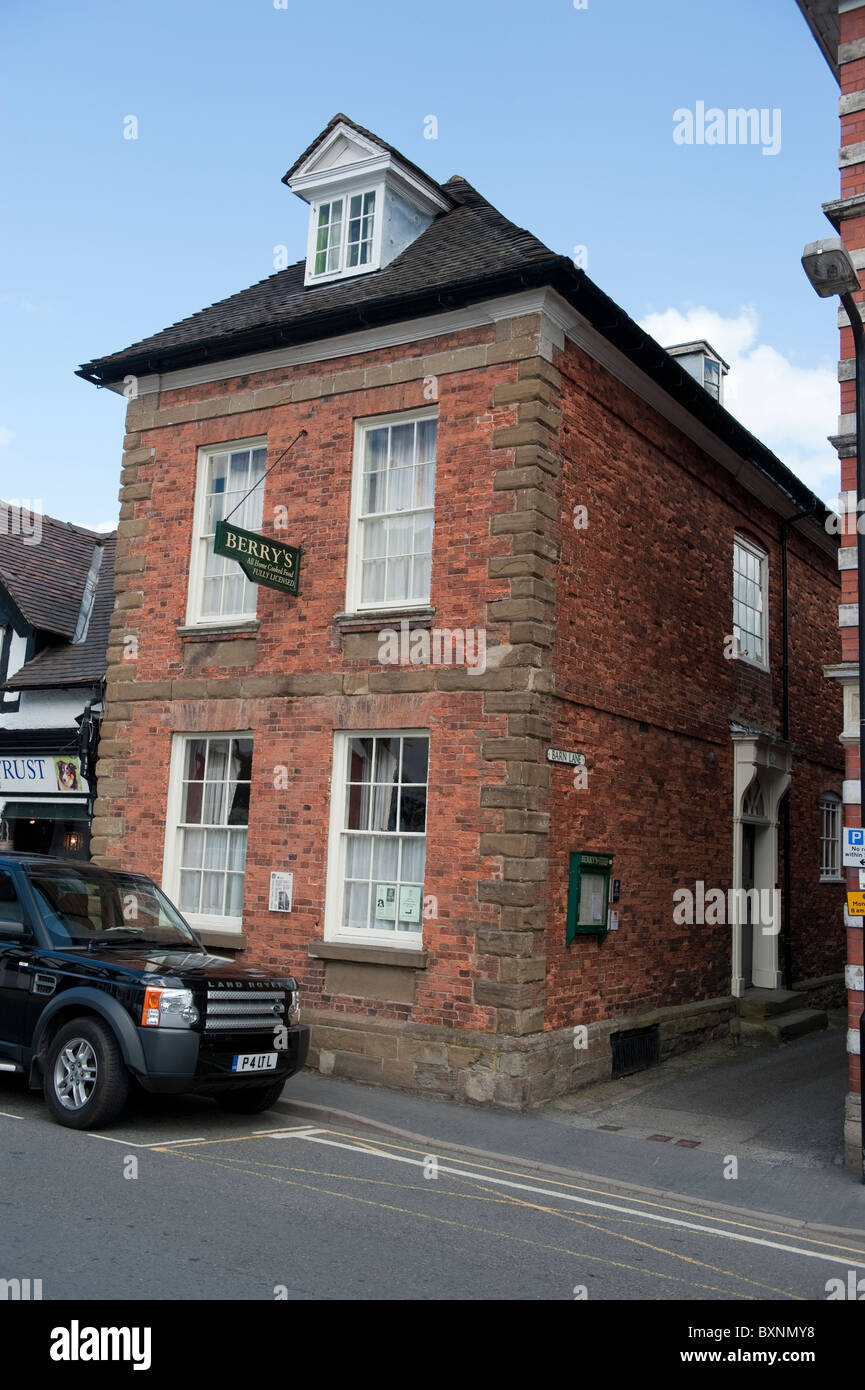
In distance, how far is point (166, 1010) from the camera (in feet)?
27.3

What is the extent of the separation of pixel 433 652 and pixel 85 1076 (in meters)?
5.21

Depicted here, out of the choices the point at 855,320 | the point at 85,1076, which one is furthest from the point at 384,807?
the point at 855,320

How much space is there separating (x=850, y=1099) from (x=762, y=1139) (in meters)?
1.10

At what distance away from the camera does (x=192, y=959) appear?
9250 millimetres

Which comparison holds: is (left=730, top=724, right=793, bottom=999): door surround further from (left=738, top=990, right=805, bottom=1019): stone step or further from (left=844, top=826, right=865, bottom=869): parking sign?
(left=844, top=826, right=865, bottom=869): parking sign

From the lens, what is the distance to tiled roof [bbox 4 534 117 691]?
16734 mm

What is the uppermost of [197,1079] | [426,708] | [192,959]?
[426,708]

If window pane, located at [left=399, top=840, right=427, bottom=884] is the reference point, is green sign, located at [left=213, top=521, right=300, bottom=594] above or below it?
above

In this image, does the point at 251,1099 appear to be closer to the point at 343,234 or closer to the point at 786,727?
the point at 343,234

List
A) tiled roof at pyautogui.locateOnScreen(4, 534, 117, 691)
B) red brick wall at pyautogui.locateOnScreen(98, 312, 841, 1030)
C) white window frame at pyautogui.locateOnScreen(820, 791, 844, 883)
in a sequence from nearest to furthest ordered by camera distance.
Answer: red brick wall at pyautogui.locateOnScreen(98, 312, 841, 1030), tiled roof at pyautogui.locateOnScreen(4, 534, 117, 691), white window frame at pyautogui.locateOnScreen(820, 791, 844, 883)

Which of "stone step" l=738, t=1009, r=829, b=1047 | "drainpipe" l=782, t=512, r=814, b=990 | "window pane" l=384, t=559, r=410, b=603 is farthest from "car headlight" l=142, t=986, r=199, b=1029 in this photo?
"drainpipe" l=782, t=512, r=814, b=990

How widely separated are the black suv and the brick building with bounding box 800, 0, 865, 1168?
4.36m
